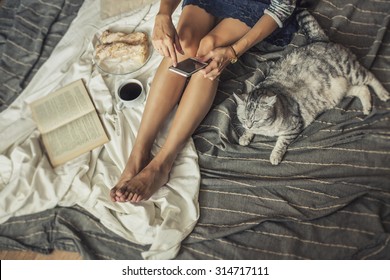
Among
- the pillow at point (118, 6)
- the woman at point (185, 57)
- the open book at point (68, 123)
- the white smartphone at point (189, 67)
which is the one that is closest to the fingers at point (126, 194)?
the woman at point (185, 57)

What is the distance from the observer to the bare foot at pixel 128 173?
95cm

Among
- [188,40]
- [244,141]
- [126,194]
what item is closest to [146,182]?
[126,194]

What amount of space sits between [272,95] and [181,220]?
50 cm

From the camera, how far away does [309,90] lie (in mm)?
1062

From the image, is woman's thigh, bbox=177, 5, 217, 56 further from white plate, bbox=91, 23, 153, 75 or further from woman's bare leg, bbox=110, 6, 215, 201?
white plate, bbox=91, 23, 153, 75

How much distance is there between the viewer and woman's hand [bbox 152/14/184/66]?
3.14 ft

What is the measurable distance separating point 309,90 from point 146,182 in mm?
632

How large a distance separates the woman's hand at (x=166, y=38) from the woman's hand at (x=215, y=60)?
9 cm

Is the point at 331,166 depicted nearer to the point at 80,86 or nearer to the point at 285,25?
the point at 285,25

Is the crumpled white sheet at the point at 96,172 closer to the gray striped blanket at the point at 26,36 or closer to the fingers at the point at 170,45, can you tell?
the gray striped blanket at the point at 26,36

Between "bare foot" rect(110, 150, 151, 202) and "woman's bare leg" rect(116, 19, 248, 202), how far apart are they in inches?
1.5
